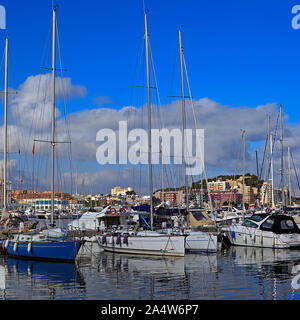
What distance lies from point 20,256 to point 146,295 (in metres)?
15.9

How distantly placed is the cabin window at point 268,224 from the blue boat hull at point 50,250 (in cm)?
1728

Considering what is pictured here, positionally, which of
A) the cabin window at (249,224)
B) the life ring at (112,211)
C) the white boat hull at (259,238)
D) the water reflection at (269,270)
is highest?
the life ring at (112,211)

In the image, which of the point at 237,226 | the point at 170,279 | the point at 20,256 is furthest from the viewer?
the point at 237,226

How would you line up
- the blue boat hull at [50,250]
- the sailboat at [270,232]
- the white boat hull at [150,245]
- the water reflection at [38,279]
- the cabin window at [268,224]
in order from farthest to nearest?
1. the cabin window at [268,224]
2. the sailboat at [270,232]
3. the white boat hull at [150,245]
4. the blue boat hull at [50,250]
5. the water reflection at [38,279]

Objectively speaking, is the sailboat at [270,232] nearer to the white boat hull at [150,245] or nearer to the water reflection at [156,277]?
the water reflection at [156,277]

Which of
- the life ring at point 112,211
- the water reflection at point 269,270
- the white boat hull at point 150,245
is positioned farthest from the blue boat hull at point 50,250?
the life ring at point 112,211

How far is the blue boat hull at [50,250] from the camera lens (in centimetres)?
2977

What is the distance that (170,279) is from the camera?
23422mm

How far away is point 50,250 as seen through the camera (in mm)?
30250

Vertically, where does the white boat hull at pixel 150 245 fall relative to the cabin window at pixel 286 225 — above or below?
below

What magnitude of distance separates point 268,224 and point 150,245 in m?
11.5

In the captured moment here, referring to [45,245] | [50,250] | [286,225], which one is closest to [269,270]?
[286,225]
